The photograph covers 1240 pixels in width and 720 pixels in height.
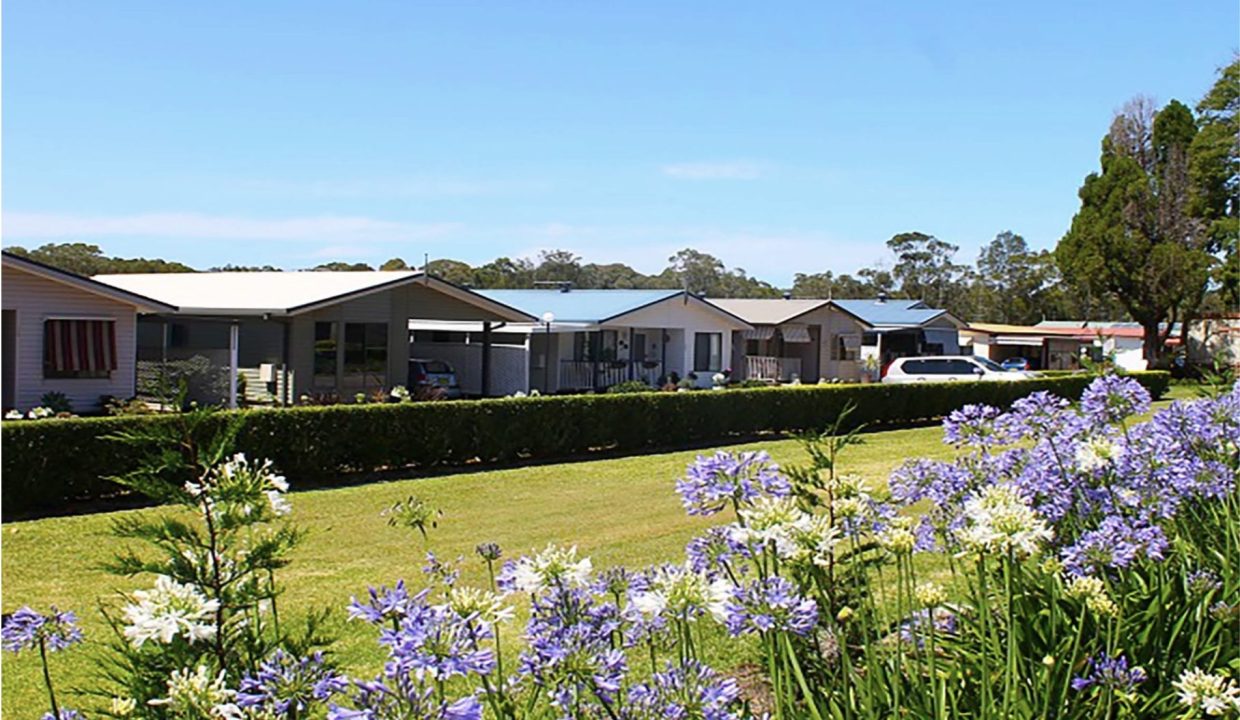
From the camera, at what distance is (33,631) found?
2.05m

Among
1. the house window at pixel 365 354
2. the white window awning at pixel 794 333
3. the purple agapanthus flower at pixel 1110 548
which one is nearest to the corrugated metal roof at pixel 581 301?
the house window at pixel 365 354

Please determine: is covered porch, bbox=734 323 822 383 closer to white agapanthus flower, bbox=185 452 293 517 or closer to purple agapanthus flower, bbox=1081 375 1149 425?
purple agapanthus flower, bbox=1081 375 1149 425

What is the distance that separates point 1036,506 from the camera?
12.5ft

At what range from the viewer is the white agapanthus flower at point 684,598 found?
1.96 meters

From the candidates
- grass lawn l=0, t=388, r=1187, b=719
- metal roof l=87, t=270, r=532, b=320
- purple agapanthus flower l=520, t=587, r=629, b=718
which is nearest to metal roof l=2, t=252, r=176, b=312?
metal roof l=87, t=270, r=532, b=320

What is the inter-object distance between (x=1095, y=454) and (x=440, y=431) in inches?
525

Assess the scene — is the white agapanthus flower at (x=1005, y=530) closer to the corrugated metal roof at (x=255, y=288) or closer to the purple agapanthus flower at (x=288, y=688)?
the purple agapanthus flower at (x=288, y=688)

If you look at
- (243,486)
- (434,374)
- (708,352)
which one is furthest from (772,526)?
(708,352)

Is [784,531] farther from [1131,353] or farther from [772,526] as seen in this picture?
[1131,353]

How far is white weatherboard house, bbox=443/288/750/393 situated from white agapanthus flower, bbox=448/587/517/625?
26546 mm

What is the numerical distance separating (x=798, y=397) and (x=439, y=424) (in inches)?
316

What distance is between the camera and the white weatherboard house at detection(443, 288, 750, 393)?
3039cm

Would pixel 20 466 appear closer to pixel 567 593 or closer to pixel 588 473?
pixel 588 473

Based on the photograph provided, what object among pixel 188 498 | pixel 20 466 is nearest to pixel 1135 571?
pixel 188 498
